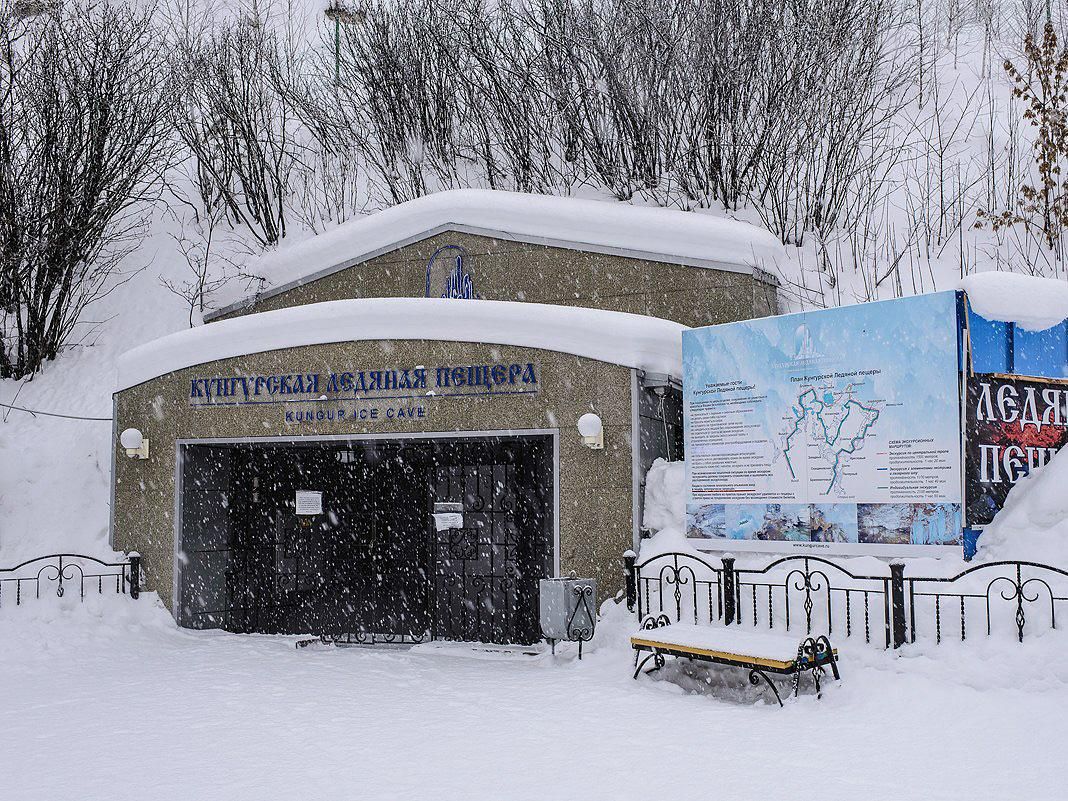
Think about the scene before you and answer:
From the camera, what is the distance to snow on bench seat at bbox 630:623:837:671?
25.0 feet

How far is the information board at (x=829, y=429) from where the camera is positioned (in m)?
8.94

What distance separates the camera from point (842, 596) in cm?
898

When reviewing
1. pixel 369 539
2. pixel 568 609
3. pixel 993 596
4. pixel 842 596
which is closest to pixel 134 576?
pixel 369 539

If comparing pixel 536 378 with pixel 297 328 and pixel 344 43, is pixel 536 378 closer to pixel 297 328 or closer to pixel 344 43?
pixel 297 328

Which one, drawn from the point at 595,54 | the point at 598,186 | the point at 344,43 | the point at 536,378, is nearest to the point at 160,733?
the point at 536,378

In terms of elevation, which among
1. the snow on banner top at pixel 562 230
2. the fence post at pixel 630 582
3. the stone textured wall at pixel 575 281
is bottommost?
the fence post at pixel 630 582

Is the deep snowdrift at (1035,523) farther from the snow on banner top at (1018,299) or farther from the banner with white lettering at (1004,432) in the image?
the snow on banner top at (1018,299)

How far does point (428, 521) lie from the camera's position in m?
12.6

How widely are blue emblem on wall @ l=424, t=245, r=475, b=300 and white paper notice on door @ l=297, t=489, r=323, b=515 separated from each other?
11.8 ft

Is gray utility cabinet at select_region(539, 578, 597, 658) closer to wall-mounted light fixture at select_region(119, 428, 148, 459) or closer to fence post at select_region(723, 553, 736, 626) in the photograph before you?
fence post at select_region(723, 553, 736, 626)

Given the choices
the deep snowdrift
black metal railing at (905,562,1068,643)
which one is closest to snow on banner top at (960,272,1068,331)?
the deep snowdrift

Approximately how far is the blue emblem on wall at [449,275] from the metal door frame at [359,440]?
3654mm

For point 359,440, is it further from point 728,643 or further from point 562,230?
point 728,643

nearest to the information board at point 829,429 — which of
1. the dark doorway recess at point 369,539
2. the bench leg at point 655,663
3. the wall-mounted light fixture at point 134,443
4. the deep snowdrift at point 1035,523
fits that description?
the deep snowdrift at point 1035,523
